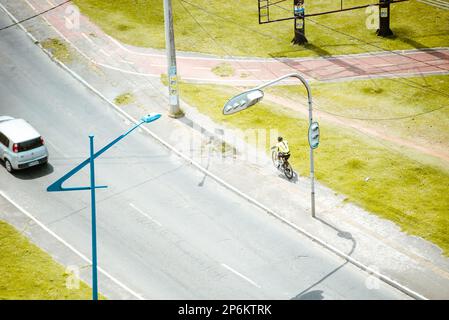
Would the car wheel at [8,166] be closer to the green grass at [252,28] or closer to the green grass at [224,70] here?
the green grass at [224,70]

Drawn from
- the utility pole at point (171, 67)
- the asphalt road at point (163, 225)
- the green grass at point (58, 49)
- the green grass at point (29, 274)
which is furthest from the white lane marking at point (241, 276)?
the green grass at point (58, 49)

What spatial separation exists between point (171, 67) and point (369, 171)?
1192cm

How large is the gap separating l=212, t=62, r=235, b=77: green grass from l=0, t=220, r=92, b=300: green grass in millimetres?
17739

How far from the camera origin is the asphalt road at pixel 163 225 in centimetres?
2328

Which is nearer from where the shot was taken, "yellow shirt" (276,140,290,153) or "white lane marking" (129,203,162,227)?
"white lane marking" (129,203,162,227)

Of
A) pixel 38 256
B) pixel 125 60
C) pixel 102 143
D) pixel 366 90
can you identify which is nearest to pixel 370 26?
pixel 366 90

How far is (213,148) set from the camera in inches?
1259

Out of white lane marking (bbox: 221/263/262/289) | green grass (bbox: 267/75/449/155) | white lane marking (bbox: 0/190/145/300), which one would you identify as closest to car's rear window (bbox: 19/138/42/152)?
white lane marking (bbox: 0/190/145/300)

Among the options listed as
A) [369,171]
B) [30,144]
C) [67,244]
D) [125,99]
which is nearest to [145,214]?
[67,244]

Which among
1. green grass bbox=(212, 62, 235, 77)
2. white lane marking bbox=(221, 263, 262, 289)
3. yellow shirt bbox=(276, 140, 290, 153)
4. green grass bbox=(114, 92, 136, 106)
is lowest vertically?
A: white lane marking bbox=(221, 263, 262, 289)

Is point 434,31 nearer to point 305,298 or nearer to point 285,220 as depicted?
point 285,220

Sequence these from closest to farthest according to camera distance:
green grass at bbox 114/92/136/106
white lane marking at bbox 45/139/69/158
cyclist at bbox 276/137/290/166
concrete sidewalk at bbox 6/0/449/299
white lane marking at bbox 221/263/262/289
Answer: white lane marking at bbox 221/263/262/289, concrete sidewalk at bbox 6/0/449/299, cyclist at bbox 276/137/290/166, white lane marking at bbox 45/139/69/158, green grass at bbox 114/92/136/106

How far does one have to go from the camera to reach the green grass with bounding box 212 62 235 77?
1533 inches

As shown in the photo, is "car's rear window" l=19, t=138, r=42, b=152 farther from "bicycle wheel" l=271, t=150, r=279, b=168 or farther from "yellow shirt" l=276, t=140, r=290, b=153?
"yellow shirt" l=276, t=140, r=290, b=153
